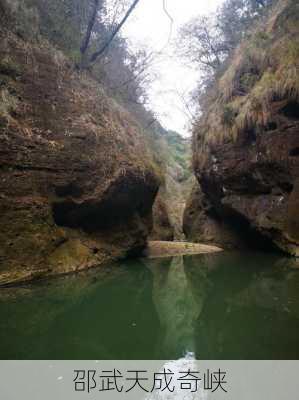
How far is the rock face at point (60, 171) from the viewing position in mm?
6523

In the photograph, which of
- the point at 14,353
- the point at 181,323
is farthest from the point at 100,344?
the point at 181,323

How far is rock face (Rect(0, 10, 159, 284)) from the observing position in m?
6.52

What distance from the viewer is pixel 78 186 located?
8148mm

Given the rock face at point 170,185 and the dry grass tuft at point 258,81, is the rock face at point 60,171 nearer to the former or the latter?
the dry grass tuft at point 258,81

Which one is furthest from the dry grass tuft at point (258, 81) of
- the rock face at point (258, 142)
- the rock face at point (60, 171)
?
the rock face at point (60, 171)

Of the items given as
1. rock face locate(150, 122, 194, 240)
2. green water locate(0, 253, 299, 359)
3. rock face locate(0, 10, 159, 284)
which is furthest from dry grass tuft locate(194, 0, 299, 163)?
green water locate(0, 253, 299, 359)

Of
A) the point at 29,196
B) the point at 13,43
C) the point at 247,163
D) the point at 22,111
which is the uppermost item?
the point at 13,43

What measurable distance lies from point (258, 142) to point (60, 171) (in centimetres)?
645

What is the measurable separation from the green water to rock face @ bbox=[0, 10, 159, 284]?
37.6 inches

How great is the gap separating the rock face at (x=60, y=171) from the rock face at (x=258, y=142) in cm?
313

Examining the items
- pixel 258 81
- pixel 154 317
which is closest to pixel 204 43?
pixel 258 81

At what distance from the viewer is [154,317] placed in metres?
4.10

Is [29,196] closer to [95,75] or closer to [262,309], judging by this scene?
[262,309]

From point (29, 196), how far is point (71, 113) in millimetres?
2832
